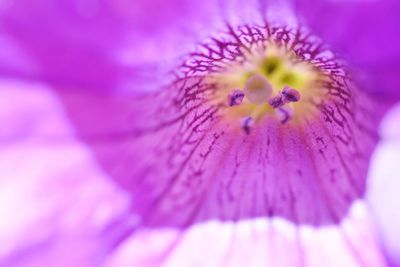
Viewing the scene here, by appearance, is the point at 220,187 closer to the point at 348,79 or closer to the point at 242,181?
the point at 242,181

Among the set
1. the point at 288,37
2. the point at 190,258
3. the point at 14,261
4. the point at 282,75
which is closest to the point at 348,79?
the point at 288,37

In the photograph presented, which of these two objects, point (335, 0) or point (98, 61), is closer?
point (335, 0)

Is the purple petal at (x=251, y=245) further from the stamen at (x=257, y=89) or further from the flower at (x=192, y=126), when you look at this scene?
the stamen at (x=257, y=89)

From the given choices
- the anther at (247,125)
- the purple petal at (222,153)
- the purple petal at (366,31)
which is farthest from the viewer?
the anther at (247,125)

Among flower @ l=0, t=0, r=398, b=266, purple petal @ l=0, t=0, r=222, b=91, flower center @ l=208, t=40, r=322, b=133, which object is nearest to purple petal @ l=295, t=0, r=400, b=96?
flower @ l=0, t=0, r=398, b=266

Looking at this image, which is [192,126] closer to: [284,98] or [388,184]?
[284,98]

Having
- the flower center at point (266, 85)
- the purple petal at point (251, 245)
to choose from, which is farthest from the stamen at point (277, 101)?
the purple petal at point (251, 245)

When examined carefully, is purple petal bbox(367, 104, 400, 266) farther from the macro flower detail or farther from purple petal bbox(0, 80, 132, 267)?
purple petal bbox(0, 80, 132, 267)
